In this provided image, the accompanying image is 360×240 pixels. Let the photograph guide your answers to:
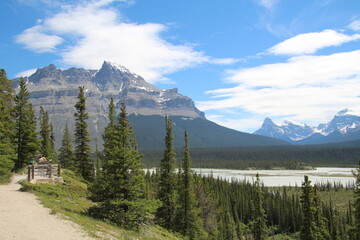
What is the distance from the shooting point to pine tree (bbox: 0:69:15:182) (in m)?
28.6

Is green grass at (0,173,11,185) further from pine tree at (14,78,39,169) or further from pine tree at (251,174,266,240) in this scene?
pine tree at (251,174,266,240)

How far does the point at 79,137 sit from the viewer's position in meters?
43.0

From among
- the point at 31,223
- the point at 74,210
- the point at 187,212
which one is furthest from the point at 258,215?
the point at 31,223

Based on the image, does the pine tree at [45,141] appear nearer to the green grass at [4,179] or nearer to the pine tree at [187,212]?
the green grass at [4,179]

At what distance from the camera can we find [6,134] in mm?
34719

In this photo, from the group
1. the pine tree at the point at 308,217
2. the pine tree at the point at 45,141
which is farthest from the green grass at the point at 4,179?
the pine tree at the point at 308,217

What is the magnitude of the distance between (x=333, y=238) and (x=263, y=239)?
46.9 ft

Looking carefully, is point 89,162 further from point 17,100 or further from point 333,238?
point 333,238

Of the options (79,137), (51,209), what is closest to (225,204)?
(79,137)

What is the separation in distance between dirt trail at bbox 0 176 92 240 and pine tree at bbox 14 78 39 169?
19.1 metres

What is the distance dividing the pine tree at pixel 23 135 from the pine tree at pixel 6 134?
148 centimetres

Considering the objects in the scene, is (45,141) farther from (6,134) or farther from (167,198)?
(167,198)

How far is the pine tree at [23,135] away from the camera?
3947cm

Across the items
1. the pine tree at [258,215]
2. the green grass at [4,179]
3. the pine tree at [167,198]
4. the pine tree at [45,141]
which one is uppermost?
the pine tree at [45,141]
